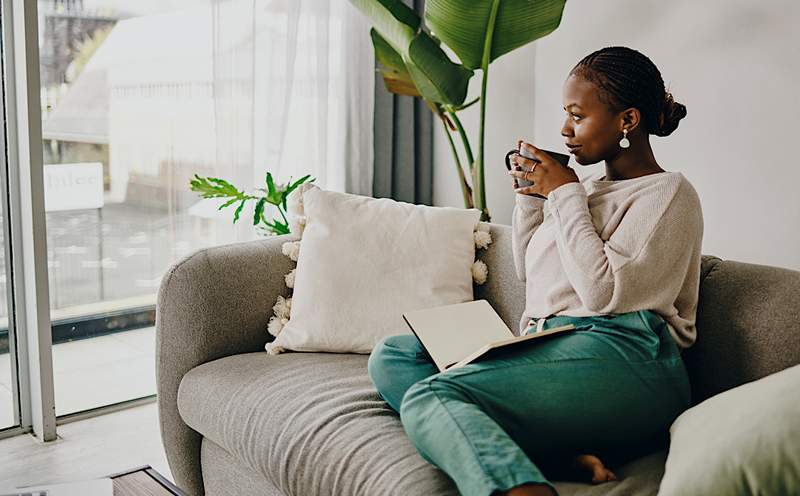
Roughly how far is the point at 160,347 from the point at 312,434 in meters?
0.63

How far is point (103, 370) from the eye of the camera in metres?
2.95

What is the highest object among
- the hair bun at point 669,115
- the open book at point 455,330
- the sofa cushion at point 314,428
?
the hair bun at point 669,115

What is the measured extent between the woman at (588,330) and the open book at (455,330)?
0.04 meters

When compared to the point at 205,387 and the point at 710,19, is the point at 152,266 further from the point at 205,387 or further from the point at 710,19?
the point at 710,19

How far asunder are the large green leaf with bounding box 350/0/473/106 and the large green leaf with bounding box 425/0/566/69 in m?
0.05

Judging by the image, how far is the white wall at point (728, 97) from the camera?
2.32m

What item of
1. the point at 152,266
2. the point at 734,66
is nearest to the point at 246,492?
the point at 152,266

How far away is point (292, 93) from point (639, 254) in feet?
5.86

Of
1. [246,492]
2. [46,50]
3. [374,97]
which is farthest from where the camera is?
[374,97]

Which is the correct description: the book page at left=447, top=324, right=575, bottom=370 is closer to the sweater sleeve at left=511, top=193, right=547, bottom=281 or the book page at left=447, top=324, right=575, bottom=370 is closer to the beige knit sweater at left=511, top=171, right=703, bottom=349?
the beige knit sweater at left=511, top=171, right=703, bottom=349

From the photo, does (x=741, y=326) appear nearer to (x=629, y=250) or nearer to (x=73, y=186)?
(x=629, y=250)

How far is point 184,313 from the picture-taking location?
2.10m

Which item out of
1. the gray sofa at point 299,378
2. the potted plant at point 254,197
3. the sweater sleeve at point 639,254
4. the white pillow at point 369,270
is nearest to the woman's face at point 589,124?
the sweater sleeve at point 639,254

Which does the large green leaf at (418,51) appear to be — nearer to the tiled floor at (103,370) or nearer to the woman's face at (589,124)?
the woman's face at (589,124)
